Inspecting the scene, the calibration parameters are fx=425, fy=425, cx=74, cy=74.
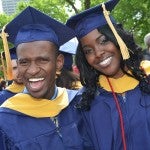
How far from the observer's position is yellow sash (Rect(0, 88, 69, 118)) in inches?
125

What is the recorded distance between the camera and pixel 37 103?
3260 mm

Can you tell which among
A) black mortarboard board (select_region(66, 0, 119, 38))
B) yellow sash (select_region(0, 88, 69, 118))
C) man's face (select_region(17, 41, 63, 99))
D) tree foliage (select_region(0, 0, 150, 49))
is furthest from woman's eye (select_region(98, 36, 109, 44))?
tree foliage (select_region(0, 0, 150, 49))

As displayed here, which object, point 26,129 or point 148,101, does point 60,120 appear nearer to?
point 26,129

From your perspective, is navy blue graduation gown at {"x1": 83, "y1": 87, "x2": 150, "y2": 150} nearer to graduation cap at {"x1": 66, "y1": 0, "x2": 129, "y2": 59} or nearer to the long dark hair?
the long dark hair

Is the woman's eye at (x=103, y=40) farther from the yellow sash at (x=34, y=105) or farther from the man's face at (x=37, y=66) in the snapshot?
the yellow sash at (x=34, y=105)

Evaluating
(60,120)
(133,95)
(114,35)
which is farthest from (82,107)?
(114,35)

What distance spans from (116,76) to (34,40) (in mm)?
744

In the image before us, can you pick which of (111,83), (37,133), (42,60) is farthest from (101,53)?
(37,133)

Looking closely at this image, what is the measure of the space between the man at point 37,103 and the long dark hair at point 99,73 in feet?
0.64

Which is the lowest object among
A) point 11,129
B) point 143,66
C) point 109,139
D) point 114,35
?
point 109,139

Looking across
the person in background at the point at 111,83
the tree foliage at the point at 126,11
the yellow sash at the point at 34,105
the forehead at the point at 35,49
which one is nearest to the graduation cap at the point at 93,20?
the person in background at the point at 111,83

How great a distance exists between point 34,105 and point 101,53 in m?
Answer: 0.65

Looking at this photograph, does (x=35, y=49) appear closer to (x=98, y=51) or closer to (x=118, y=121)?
(x=98, y=51)

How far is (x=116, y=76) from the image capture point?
3480 millimetres
